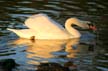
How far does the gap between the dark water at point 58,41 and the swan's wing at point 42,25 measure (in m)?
0.35

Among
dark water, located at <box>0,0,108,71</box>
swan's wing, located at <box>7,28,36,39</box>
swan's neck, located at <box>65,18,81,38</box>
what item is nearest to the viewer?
dark water, located at <box>0,0,108,71</box>

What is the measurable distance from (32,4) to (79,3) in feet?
5.80

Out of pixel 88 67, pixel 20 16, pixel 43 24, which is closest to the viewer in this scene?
pixel 88 67

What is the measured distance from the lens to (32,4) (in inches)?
767

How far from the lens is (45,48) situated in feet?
48.3

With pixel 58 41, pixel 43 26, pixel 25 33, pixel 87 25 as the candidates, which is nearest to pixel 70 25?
pixel 87 25

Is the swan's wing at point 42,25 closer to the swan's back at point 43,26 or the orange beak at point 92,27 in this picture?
the swan's back at point 43,26

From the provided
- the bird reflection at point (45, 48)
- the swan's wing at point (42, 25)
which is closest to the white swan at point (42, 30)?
the swan's wing at point (42, 25)

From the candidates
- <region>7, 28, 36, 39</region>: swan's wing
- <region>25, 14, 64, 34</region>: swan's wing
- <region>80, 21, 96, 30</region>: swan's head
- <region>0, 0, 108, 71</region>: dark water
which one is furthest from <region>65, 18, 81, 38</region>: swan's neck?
<region>7, 28, 36, 39</region>: swan's wing

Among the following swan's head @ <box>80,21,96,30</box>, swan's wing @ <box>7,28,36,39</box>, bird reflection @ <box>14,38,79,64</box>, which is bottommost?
bird reflection @ <box>14,38,79,64</box>

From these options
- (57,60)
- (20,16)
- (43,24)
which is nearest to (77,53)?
(57,60)

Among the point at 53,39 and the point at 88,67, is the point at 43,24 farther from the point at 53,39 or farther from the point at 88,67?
the point at 88,67

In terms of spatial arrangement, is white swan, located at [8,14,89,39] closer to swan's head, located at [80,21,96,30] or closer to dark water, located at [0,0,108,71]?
dark water, located at [0,0,108,71]

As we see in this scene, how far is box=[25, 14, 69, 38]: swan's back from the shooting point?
1577 cm
